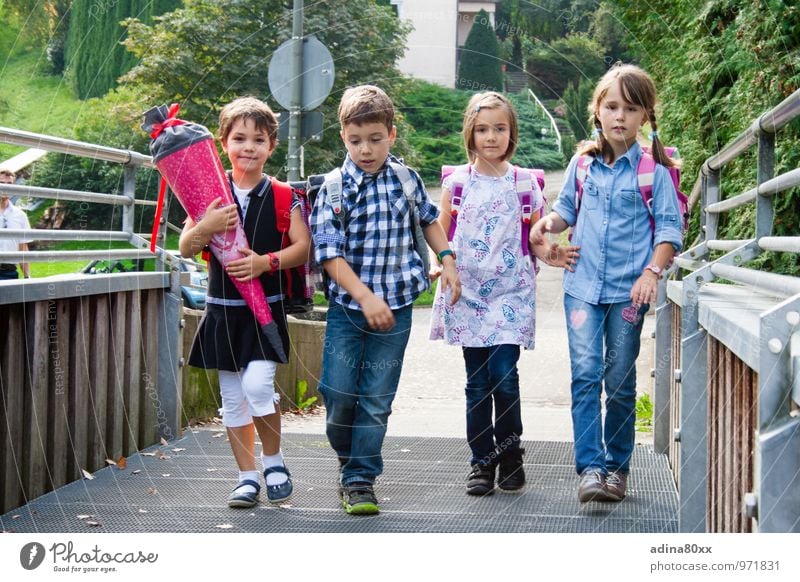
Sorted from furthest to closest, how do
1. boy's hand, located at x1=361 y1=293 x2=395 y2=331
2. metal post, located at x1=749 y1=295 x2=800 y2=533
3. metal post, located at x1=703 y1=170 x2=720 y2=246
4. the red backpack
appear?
metal post, located at x1=703 y1=170 x2=720 y2=246
the red backpack
boy's hand, located at x1=361 y1=293 x2=395 y2=331
metal post, located at x1=749 y1=295 x2=800 y2=533

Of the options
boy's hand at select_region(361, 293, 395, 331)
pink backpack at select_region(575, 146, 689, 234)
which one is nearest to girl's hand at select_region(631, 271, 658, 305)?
pink backpack at select_region(575, 146, 689, 234)

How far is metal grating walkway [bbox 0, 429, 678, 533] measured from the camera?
2.57 meters

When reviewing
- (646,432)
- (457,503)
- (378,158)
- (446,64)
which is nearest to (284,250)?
(378,158)

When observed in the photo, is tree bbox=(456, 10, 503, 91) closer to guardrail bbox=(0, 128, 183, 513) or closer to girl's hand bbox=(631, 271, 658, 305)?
girl's hand bbox=(631, 271, 658, 305)

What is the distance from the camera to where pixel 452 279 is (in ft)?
8.80

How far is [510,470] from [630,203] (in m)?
0.79

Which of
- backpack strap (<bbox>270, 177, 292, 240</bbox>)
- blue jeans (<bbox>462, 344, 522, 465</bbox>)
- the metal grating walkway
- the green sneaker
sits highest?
backpack strap (<bbox>270, 177, 292, 240</bbox>)

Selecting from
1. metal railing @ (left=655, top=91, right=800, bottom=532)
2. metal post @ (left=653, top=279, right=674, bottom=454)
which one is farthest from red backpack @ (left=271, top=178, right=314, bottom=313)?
metal post @ (left=653, top=279, right=674, bottom=454)

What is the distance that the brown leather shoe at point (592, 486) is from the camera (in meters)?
2.68

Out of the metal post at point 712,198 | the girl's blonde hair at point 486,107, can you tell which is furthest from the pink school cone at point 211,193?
the metal post at point 712,198

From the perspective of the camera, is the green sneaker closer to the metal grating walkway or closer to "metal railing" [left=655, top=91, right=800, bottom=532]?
the metal grating walkway

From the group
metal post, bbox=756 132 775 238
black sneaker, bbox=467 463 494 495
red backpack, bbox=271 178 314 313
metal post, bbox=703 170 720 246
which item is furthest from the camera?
metal post, bbox=703 170 720 246

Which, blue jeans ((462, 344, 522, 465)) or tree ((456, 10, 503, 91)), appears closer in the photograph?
tree ((456, 10, 503, 91))

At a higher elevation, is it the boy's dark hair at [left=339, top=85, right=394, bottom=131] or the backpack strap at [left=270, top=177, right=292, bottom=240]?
the boy's dark hair at [left=339, top=85, right=394, bottom=131]
